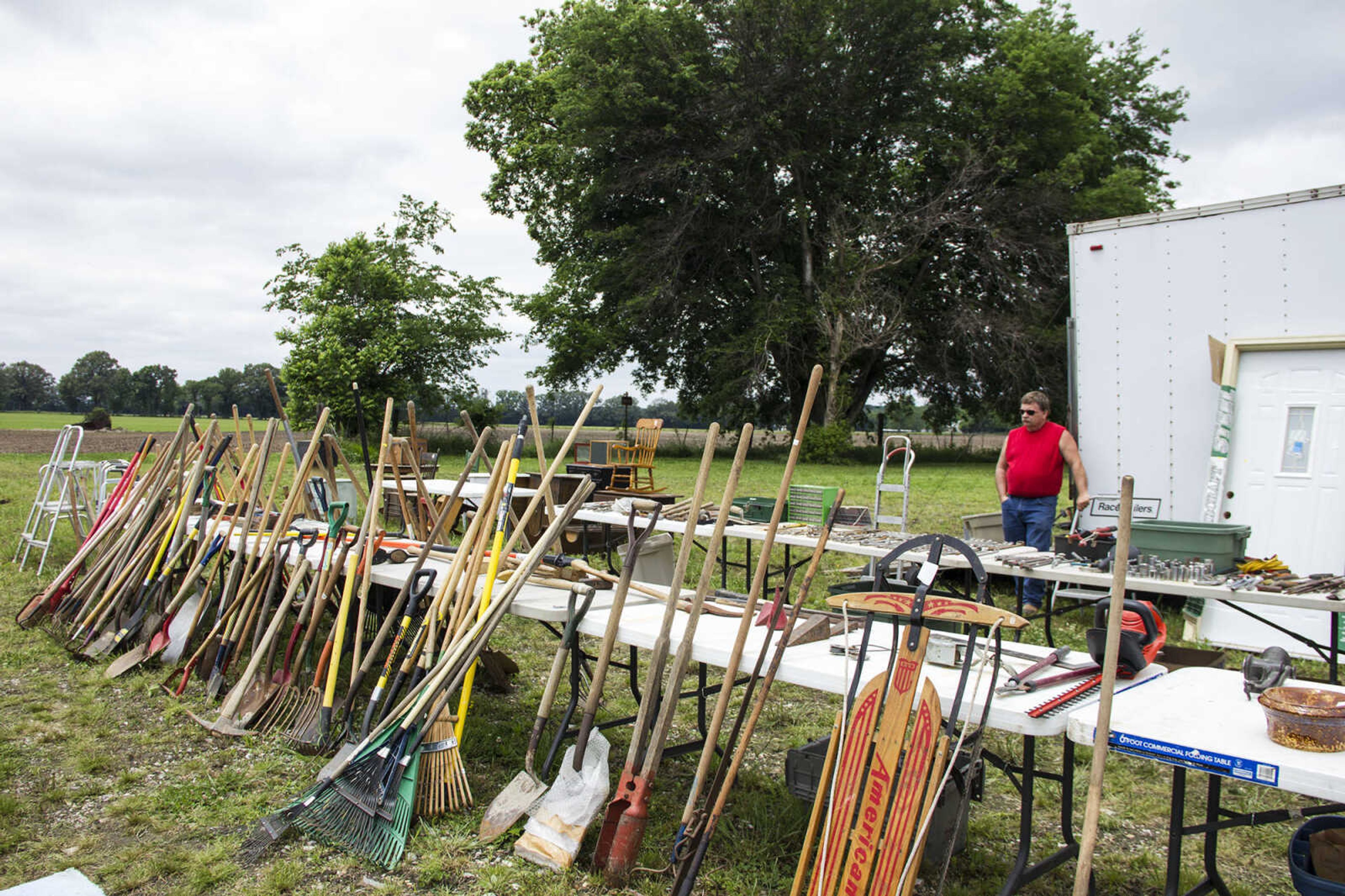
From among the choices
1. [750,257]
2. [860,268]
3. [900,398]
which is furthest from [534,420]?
[900,398]

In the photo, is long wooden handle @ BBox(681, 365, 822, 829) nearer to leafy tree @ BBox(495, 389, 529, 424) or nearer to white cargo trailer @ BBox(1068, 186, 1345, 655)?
white cargo trailer @ BBox(1068, 186, 1345, 655)

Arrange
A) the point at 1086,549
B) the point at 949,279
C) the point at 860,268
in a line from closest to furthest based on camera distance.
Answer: the point at 1086,549
the point at 860,268
the point at 949,279

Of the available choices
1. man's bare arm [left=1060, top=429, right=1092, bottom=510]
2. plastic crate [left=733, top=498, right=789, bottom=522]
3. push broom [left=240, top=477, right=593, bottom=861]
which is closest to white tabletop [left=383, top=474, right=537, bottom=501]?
plastic crate [left=733, top=498, right=789, bottom=522]

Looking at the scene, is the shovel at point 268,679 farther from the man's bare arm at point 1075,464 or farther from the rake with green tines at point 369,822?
the man's bare arm at point 1075,464

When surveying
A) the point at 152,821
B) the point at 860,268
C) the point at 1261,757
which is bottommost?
the point at 152,821

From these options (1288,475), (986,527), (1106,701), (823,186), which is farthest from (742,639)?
(823,186)

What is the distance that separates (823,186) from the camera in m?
24.7

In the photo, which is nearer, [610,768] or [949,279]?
[610,768]

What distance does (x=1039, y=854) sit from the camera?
3244 mm

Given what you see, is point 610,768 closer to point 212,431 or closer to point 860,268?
point 212,431

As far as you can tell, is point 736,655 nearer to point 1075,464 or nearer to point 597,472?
point 1075,464

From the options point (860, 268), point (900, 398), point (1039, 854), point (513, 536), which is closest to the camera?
point (1039, 854)

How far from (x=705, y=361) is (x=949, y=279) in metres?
7.50

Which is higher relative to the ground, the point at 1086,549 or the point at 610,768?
the point at 1086,549
